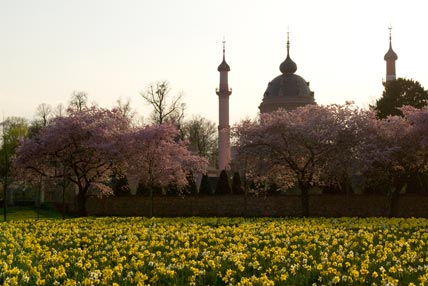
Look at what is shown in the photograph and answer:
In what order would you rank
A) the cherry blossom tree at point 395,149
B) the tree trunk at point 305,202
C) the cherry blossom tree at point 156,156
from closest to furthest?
the cherry blossom tree at point 395,149, the tree trunk at point 305,202, the cherry blossom tree at point 156,156

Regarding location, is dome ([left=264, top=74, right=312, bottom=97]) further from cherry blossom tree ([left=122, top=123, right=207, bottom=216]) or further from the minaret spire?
cherry blossom tree ([left=122, top=123, right=207, bottom=216])

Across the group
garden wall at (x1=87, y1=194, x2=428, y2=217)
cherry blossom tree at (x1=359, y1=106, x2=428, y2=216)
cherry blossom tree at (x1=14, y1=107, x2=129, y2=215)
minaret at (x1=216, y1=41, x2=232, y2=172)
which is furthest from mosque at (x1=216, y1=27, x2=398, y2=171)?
cherry blossom tree at (x1=359, y1=106, x2=428, y2=216)

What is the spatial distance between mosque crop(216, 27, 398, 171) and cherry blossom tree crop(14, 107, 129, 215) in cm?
4382

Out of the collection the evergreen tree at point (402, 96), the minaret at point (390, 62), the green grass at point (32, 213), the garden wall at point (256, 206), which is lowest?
the green grass at point (32, 213)

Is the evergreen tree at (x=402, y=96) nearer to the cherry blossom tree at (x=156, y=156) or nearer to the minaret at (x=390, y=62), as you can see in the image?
the cherry blossom tree at (x=156, y=156)

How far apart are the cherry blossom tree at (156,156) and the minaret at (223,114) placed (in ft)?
126

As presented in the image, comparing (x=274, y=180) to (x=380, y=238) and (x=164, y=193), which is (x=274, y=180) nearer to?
(x=164, y=193)

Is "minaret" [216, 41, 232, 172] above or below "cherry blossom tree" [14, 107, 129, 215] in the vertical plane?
above

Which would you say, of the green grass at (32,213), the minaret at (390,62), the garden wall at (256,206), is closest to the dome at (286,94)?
the minaret at (390,62)

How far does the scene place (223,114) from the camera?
88.6 metres

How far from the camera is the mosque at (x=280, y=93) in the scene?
3398 inches

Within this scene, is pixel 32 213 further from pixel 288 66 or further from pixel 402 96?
pixel 288 66

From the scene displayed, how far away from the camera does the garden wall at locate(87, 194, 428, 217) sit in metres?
41.2

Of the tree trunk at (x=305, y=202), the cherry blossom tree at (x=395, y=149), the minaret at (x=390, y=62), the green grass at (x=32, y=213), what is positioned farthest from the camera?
the minaret at (x=390, y=62)
